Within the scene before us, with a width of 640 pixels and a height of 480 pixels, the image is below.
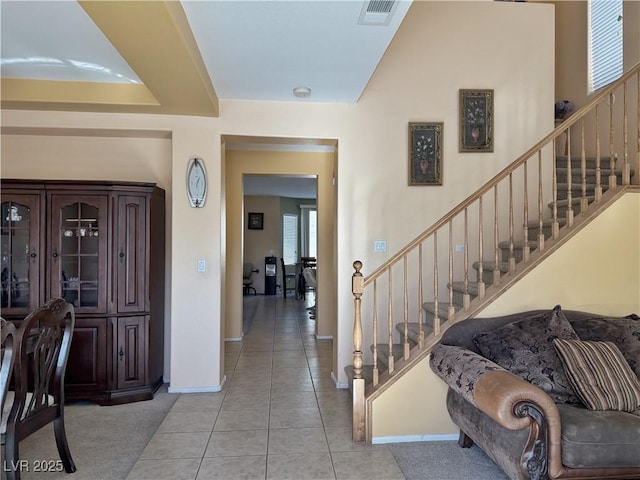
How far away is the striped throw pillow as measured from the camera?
2100 millimetres

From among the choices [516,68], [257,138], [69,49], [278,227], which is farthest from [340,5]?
[278,227]

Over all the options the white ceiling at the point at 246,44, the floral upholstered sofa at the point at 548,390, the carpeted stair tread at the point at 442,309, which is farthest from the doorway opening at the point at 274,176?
the floral upholstered sofa at the point at 548,390

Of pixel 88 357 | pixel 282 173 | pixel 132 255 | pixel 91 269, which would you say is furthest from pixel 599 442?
pixel 282 173

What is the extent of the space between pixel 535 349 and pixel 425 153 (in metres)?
2.02

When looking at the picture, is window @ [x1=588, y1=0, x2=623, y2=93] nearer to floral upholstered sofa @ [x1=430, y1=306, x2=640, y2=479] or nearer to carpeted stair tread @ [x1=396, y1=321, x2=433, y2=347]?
floral upholstered sofa @ [x1=430, y1=306, x2=640, y2=479]

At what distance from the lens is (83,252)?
3.34 m

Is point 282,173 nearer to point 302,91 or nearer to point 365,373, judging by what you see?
point 302,91

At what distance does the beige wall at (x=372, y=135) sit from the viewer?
354cm

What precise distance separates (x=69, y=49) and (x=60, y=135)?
1234mm

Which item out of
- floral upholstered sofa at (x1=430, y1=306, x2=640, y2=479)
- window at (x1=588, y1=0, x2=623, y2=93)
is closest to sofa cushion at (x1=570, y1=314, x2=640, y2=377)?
floral upholstered sofa at (x1=430, y1=306, x2=640, y2=479)

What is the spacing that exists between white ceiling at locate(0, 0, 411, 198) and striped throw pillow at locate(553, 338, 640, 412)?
2.20 m

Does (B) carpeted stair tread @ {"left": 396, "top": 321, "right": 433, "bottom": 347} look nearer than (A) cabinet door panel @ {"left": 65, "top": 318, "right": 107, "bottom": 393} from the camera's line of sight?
Yes

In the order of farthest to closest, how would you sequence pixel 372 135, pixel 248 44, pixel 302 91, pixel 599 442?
pixel 372 135 < pixel 302 91 < pixel 248 44 < pixel 599 442

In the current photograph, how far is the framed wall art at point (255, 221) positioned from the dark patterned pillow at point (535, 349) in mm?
8704
